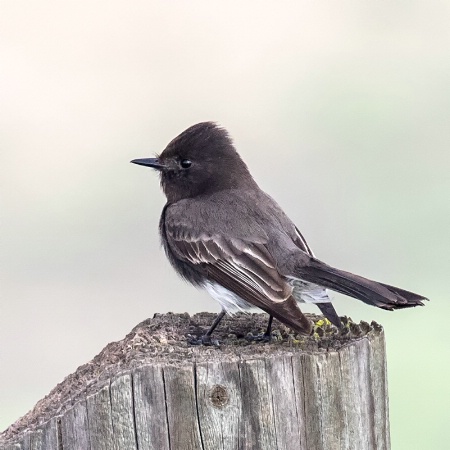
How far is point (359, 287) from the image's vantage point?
4.66 metres

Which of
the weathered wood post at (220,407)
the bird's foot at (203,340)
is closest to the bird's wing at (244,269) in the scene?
the bird's foot at (203,340)

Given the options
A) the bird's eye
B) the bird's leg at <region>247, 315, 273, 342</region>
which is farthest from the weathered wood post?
the bird's eye

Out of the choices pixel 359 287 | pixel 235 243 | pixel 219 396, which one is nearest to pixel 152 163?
pixel 235 243

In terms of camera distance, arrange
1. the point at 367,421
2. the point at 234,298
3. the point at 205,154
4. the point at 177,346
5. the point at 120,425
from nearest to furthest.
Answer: the point at 120,425 → the point at 367,421 → the point at 177,346 → the point at 234,298 → the point at 205,154

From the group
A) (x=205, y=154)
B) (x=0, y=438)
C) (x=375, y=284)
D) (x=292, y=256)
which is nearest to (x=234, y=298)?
(x=292, y=256)

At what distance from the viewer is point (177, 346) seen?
414 cm

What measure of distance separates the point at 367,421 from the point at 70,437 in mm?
1291

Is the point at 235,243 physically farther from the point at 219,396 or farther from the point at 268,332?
the point at 219,396

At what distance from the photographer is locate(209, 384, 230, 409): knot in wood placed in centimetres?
335

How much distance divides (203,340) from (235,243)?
1.23 metres

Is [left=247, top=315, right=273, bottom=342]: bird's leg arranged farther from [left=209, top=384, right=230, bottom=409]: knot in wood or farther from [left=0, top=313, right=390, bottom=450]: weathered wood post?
[left=209, top=384, right=230, bottom=409]: knot in wood

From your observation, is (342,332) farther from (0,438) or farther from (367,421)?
(0,438)

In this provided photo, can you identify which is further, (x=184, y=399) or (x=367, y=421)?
(x=367, y=421)

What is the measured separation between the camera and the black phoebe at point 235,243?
4766 millimetres
